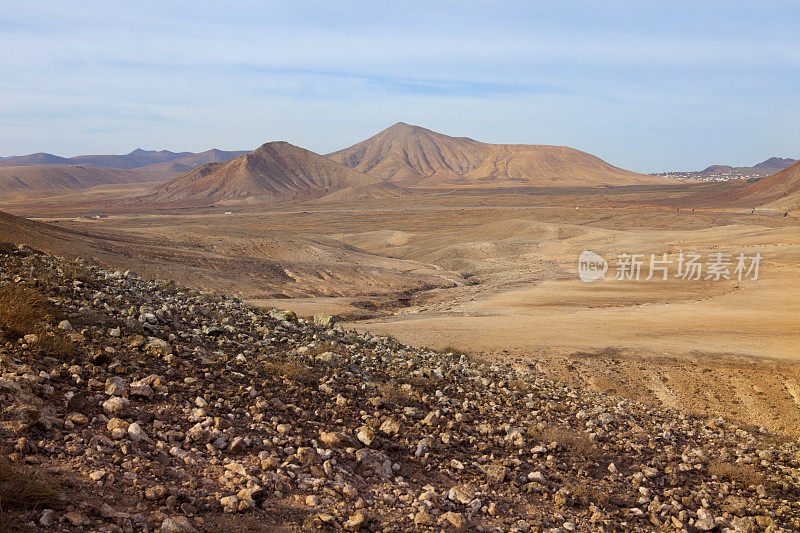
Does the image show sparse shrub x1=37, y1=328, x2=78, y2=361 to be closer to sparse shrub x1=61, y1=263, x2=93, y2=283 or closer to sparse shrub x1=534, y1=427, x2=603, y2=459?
sparse shrub x1=61, y1=263, x2=93, y2=283

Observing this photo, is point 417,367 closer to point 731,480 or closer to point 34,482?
point 731,480

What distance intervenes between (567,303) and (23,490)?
76.5ft

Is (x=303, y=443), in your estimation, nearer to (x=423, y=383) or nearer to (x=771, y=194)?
Result: (x=423, y=383)

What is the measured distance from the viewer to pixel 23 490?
392cm

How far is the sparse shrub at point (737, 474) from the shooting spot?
23.2ft

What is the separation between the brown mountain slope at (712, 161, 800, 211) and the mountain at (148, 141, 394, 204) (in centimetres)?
8211

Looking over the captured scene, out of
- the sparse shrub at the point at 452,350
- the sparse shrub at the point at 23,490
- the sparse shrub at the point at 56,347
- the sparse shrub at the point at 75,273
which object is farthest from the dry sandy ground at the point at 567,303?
the sparse shrub at the point at 23,490

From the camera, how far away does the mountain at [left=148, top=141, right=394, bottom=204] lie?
450ft

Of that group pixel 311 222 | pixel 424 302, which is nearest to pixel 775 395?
pixel 424 302

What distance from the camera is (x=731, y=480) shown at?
7.09 meters

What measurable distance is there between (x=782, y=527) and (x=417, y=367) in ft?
18.3

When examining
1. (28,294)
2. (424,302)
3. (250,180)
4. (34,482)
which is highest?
(250,180)

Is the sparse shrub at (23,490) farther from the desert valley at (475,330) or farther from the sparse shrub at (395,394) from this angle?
the sparse shrub at (395,394)

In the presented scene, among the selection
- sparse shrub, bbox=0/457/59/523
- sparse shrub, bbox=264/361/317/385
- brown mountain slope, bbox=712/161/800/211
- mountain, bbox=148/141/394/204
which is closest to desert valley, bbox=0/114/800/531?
sparse shrub, bbox=264/361/317/385
